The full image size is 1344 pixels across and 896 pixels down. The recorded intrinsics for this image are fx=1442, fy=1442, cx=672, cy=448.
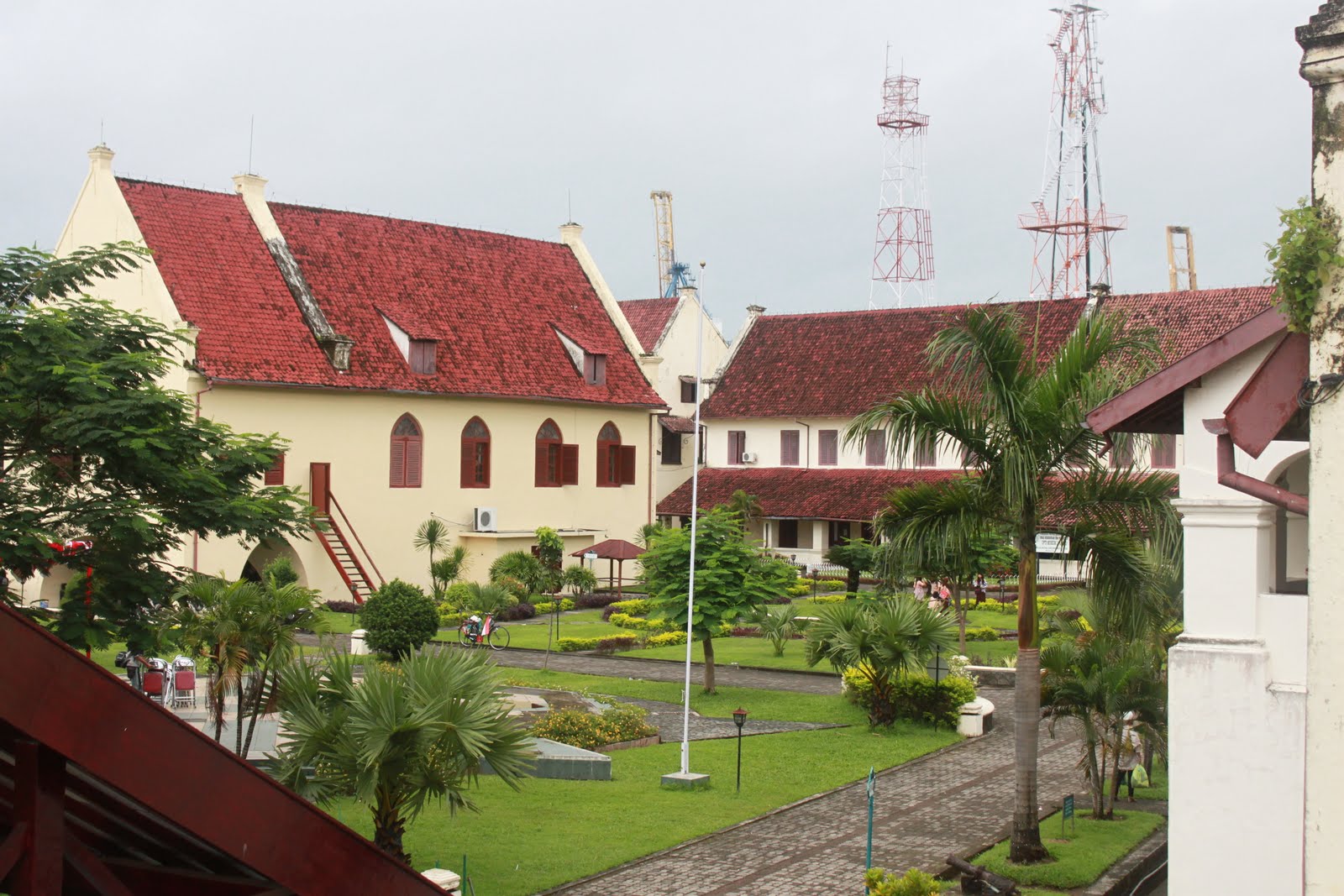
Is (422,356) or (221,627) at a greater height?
(422,356)

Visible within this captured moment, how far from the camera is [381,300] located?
1558 inches

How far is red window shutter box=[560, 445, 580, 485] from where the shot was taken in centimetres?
4272

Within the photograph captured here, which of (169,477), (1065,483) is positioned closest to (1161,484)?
(1065,483)

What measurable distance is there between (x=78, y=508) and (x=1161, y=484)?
10132 mm

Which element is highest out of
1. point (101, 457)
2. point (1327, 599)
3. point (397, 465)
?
point (397, 465)

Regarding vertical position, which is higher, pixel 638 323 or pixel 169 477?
pixel 638 323

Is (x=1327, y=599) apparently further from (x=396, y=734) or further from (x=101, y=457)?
(x=101, y=457)

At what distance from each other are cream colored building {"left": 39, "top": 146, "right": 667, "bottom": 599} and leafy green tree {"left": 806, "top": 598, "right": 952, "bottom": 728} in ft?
54.4

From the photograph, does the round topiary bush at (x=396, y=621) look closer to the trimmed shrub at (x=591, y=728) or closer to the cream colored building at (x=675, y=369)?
the trimmed shrub at (x=591, y=728)

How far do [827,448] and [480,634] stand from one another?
61.3ft

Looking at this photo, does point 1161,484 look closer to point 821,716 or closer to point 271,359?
point 821,716

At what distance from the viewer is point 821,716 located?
22.2m

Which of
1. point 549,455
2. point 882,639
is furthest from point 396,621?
point 549,455

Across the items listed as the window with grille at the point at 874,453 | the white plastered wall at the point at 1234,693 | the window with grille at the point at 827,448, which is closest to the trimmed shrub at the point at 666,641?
the window with grille at the point at 874,453
